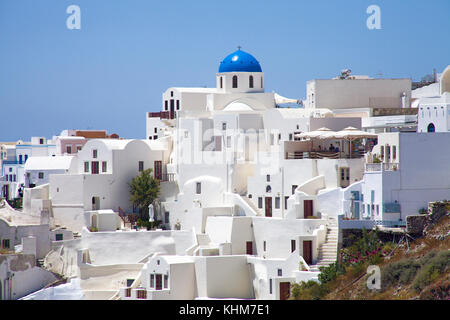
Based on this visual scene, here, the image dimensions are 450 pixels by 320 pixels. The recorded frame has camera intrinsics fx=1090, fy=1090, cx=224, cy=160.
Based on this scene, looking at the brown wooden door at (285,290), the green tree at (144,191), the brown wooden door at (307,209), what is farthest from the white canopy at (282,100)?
the brown wooden door at (285,290)

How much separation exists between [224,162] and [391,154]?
13.1m

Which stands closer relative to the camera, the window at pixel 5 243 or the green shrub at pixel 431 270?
the green shrub at pixel 431 270

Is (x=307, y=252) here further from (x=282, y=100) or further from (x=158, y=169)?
(x=282, y=100)

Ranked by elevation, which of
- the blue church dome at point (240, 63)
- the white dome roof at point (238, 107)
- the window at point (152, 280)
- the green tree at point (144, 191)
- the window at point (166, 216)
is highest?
the blue church dome at point (240, 63)

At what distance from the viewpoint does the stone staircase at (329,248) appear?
57.2m

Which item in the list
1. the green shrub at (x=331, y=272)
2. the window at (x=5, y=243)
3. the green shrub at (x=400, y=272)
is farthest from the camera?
the window at (x=5, y=243)

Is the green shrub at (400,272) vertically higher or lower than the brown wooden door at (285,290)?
higher

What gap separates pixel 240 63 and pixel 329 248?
762 inches

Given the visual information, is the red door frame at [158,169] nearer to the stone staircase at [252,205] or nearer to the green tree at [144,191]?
the green tree at [144,191]

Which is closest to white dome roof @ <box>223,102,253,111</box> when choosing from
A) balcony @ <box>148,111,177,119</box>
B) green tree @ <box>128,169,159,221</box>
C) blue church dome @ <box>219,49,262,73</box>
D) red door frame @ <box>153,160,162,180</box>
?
blue church dome @ <box>219,49,262,73</box>

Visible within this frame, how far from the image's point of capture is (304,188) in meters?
61.3

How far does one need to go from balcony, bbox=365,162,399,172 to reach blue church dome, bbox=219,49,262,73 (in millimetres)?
17367

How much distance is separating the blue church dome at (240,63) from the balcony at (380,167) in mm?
17367

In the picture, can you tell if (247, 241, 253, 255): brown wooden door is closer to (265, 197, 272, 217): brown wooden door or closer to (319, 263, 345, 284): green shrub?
(265, 197, 272, 217): brown wooden door
